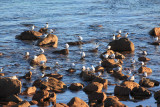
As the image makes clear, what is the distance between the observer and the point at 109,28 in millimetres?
31891

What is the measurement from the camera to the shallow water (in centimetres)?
1936

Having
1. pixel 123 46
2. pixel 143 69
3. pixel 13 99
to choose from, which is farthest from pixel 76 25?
pixel 13 99

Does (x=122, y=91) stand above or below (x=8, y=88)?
below

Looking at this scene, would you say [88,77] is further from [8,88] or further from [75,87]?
[8,88]

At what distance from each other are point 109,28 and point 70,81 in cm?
1608

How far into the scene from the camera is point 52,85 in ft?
50.0

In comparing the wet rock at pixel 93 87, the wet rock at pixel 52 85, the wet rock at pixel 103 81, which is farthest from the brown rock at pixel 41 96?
the wet rock at pixel 103 81

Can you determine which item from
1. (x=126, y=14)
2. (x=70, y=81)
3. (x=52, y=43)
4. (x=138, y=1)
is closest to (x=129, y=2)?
(x=138, y=1)

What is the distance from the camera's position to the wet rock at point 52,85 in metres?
15.0

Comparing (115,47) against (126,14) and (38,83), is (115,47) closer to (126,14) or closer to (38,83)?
(38,83)

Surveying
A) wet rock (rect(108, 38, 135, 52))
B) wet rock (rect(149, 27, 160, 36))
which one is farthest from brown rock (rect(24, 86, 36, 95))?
wet rock (rect(149, 27, 160, 36))

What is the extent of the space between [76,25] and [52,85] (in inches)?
729

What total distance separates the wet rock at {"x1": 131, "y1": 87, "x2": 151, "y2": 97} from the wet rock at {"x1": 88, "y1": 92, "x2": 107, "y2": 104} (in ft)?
5.48

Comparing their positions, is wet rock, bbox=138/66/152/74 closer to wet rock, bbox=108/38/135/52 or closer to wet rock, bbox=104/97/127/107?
wet rock, bbox=108/38/135/52
